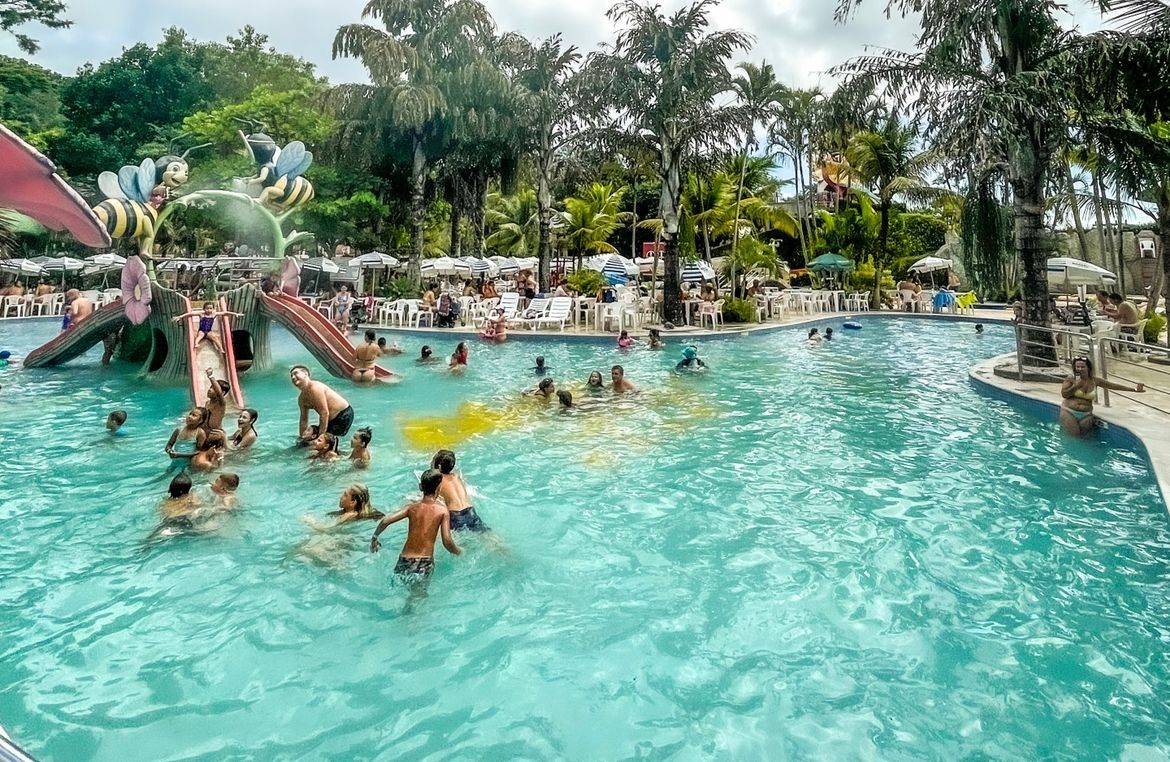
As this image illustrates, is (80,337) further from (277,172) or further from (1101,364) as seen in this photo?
(1101,364)

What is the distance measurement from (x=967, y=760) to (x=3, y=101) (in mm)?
43815

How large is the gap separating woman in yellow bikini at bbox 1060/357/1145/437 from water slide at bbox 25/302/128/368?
17427 millimetres

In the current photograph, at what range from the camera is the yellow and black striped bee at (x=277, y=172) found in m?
16.7

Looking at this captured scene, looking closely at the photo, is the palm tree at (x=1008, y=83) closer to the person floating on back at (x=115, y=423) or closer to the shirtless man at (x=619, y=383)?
the shirtless man at (x=619, y=383)

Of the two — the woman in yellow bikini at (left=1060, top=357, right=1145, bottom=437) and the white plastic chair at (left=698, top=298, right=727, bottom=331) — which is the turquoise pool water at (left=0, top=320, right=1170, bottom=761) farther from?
the white plastic chair at (left=698, top=298, right=727, bottom=331)

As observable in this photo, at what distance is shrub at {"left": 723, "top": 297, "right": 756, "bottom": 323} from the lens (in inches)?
930

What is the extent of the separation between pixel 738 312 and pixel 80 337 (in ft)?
61.7

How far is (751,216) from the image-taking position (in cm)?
3219

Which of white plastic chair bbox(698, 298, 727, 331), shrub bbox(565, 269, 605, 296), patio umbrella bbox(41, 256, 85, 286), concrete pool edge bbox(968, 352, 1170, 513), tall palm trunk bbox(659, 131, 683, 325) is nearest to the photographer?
concrete pool edge bbox(968, 352, 1170, 513)

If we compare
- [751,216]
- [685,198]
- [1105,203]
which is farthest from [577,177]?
[1105,203]

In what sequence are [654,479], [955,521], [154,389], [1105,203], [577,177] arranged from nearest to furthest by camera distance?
[955,521]
[654,479]
[154,389]
[1105,203]
[577,177]

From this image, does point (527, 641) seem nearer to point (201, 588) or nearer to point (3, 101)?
point (201, 588)

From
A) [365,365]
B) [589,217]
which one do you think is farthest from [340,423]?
[589,217]

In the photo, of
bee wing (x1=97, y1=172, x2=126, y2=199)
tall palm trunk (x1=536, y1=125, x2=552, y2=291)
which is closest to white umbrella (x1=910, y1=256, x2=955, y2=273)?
tall palm trunk (x1=536, y1=125, x2=552, y2=291)
